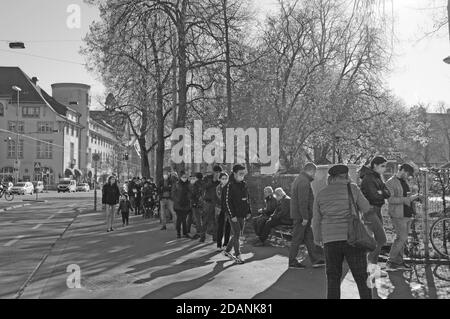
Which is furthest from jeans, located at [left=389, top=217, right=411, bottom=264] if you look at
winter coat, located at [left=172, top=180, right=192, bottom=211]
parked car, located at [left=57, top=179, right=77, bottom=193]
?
parked car, located at [left=57, top=179, right=77, bottom=193]

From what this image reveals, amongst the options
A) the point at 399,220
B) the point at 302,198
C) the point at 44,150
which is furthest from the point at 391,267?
the point at 44,150

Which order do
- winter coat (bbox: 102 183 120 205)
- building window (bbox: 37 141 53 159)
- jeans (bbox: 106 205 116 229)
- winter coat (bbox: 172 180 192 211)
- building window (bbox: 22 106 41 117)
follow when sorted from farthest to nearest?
1. building window (bbox: 37 141 53 159)
2. building window (bbox: 22 106 41 117)
3. jeans (bbox: 106 205 116 229)
4. winter coat (bbox: 102 183 120 205)
5. winter coat (bbox: 172 180 192 211)

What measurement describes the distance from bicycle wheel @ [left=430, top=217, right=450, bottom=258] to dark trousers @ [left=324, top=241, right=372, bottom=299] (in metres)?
Result: 4.22

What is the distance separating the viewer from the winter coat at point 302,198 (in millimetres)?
8664

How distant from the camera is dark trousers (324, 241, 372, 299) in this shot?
5441 millimetres

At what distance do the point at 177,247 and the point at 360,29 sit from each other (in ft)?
19.6

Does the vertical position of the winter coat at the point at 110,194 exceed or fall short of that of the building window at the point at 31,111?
it falls short

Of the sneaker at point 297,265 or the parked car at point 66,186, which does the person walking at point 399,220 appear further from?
the parked car at point 66,186

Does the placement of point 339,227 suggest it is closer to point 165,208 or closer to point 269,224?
point 269,224

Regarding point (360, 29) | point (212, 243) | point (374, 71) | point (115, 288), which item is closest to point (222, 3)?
point (212, 243)

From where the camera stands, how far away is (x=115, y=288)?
709 centimetres

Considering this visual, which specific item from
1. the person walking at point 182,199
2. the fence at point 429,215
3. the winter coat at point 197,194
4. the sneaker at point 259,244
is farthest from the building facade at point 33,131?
the fence at point 429,215

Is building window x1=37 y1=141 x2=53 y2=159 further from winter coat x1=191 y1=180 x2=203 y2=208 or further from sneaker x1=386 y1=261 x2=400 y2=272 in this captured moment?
sneaker x1=386 y1=261 x2=400 y2=272
